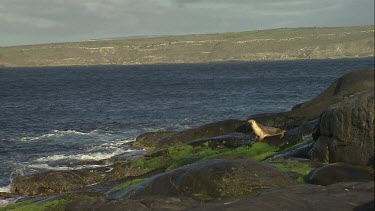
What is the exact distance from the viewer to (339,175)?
552 inches

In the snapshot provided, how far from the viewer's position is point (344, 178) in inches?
546

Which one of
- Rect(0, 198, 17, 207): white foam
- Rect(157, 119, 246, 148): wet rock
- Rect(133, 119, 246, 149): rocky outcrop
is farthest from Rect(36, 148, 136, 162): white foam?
Rect(0, 198, 17, 207): white foam

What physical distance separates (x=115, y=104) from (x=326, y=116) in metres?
57.7

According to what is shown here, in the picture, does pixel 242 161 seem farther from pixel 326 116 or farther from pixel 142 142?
pixel 142 142

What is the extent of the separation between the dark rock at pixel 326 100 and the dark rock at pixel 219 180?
14659 mm

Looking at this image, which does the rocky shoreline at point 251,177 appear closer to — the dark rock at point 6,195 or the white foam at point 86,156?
the dark rock at point 6,195

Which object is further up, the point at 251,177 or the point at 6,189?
the point at 251,177

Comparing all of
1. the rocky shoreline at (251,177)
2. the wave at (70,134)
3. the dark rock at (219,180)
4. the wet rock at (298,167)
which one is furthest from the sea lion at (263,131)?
the wave at (70,134)

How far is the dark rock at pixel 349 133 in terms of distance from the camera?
16.5m

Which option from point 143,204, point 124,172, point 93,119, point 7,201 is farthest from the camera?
point 93,119

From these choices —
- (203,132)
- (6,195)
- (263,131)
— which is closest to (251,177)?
(263,131)

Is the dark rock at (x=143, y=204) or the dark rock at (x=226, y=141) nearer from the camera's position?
the dark rock at (x=143, y=204)

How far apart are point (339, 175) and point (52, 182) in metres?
15.4

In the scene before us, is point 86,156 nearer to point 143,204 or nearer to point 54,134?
point 54,134
